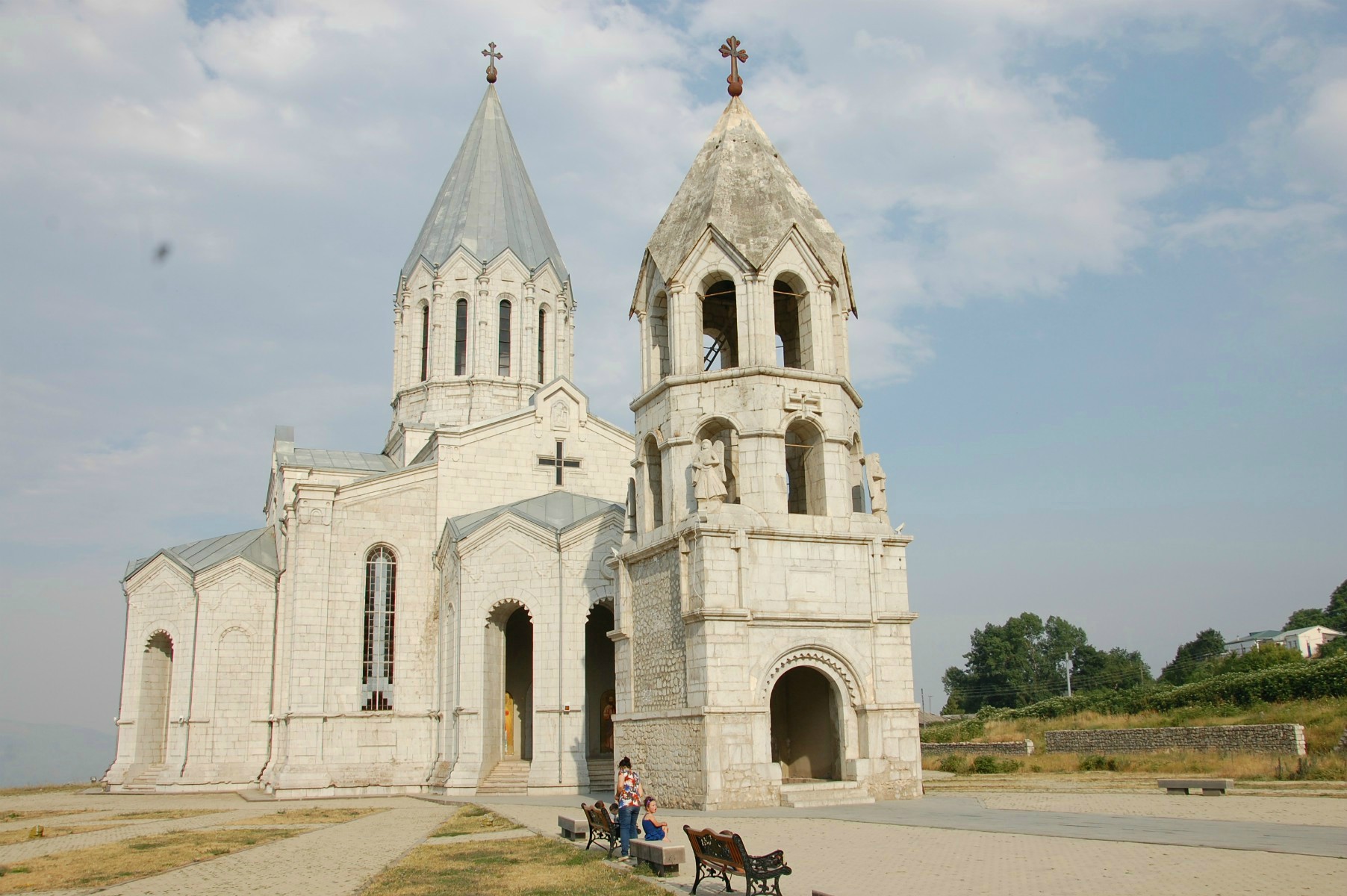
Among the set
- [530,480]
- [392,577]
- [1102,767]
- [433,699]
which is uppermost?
[530,480]

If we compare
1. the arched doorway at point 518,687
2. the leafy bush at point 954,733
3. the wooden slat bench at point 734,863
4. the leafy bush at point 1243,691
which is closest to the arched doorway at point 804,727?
the arched doorway at point 518,687

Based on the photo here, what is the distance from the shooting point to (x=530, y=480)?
29.1 metres

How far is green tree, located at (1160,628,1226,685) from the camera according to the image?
2813 inches

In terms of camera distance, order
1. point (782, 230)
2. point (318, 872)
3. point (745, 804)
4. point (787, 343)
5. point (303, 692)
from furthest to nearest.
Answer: point (303, 692)
point (787, 343)
point (782, 230)
point (745, 804)
point (318, 872)

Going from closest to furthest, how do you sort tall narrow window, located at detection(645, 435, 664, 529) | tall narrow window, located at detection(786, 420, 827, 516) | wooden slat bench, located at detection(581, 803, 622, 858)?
wooden slat bench, located at detection(581, 803, 622, 858), tall narrow window, located at detection(786, 420, 827, 516), tall narrow window, located at detection(645, 435, 664, 529)

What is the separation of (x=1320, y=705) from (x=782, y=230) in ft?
67.5

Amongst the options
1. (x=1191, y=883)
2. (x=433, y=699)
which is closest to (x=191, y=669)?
(x=433, y=699)

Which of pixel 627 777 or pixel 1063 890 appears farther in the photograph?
pixel 627 777

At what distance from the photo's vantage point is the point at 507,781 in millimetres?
23625

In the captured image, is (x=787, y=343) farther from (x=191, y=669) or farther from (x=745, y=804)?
(x=191, y=669)

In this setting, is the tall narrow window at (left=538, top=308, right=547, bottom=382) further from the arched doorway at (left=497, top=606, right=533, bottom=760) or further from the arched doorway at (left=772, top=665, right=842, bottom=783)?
the arched doorway at (left=772, top=665, right=842, bottom=783)

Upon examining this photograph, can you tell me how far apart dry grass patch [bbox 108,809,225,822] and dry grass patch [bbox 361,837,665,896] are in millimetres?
9004

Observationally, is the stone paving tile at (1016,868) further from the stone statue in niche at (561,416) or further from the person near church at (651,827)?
the stone statue in niche at (561,416)

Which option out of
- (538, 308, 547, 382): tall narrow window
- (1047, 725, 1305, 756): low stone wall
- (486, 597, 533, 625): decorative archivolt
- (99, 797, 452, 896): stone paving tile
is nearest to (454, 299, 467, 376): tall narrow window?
(538, 308, 547, 382): tall narrow window
